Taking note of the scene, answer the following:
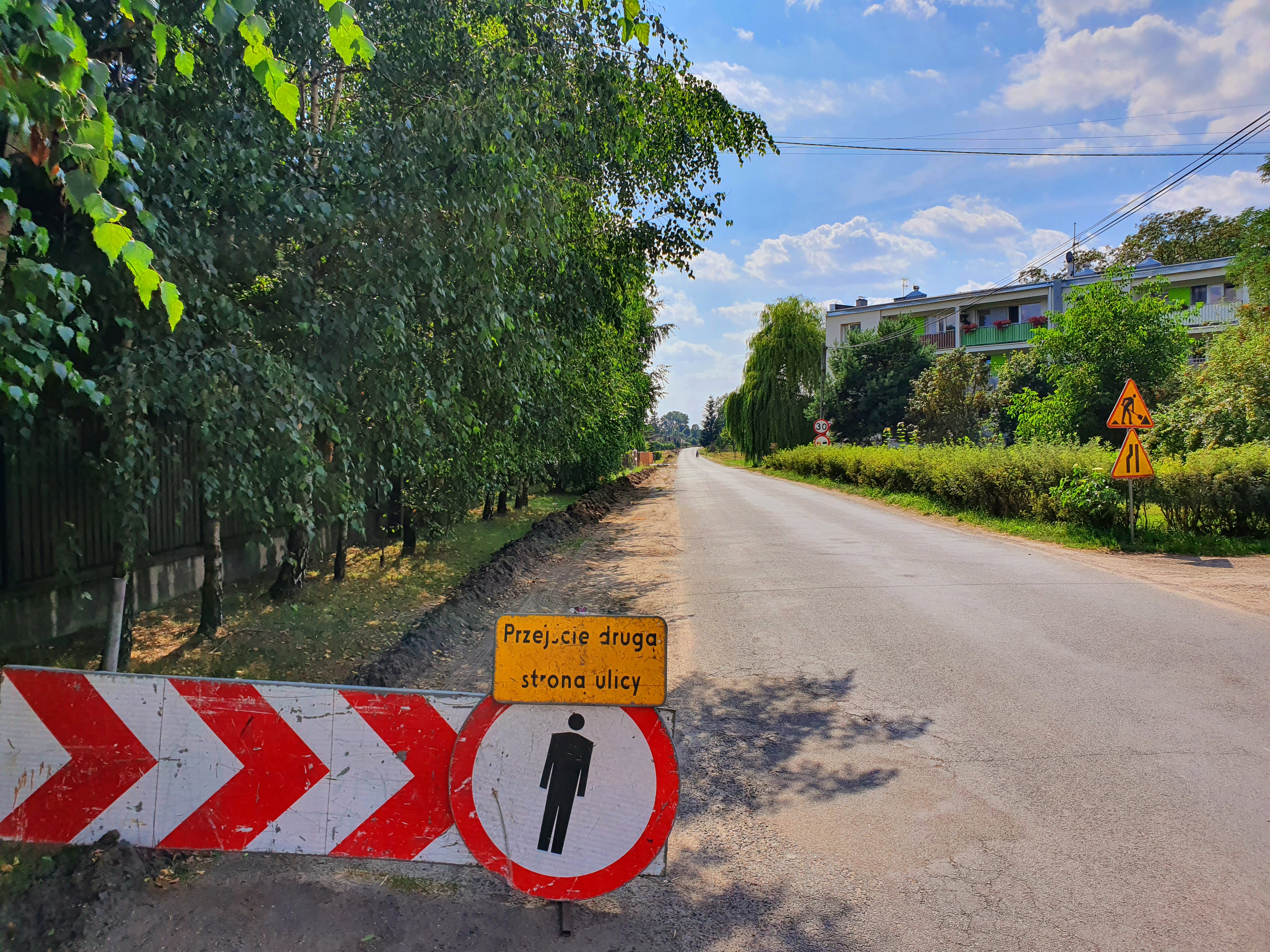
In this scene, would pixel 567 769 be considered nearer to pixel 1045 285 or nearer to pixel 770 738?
pixel 770 738

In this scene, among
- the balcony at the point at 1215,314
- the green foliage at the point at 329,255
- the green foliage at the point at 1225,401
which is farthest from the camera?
the balcony at the point at 1215,314

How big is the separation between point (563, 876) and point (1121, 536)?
12.5m

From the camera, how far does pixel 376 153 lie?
5129 millimetres

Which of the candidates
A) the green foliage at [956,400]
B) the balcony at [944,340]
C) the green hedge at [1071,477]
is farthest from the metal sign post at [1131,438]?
the balcony at [944,340]

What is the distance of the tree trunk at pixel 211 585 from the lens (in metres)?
6.48

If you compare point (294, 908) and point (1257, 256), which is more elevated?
point (1257, 256)

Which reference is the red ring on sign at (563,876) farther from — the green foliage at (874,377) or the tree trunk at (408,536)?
the green foliage at (874,377)

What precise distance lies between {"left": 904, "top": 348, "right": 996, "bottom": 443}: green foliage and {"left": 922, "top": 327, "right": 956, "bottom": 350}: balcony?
1717 cm

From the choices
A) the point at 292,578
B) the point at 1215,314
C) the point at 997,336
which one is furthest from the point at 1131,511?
the point at 997,336

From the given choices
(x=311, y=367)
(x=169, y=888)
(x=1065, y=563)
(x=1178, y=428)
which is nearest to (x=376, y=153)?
(x=311, y=367)

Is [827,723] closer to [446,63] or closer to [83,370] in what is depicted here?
[83,370]

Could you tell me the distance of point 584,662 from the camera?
9.04ft

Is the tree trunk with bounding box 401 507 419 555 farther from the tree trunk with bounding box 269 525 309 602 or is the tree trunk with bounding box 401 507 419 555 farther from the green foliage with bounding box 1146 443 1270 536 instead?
the green foliage with bounding box 1146 443 1270 536

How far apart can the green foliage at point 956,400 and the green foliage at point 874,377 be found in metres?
9.18
